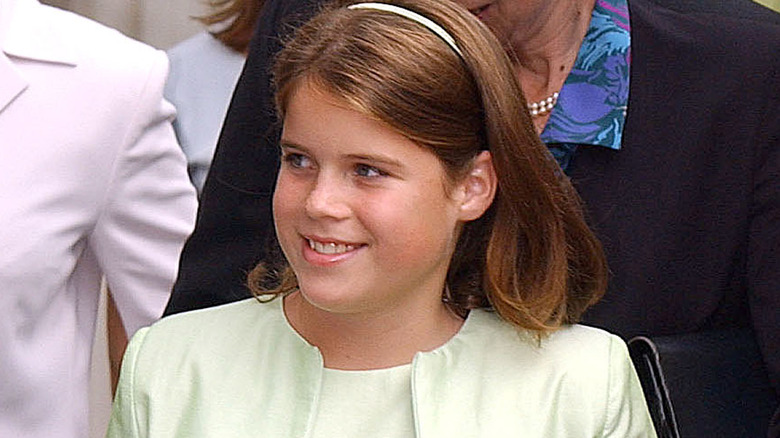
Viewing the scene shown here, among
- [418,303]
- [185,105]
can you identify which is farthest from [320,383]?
[185,105]

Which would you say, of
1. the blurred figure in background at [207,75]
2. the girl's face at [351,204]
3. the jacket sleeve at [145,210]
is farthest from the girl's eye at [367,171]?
the blurred figure in background at [207,75]

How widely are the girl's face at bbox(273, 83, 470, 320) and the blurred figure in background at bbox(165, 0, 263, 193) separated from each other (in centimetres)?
125

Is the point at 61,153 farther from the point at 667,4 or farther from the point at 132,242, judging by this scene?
the point at 667,4

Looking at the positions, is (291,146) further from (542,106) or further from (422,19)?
(542,106)

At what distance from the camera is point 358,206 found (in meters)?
1.53

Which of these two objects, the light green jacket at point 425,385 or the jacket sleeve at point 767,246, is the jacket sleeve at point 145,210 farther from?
the jacket sleeve at point 767,246

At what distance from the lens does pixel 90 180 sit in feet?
6.11

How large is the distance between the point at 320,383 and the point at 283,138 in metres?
0.25

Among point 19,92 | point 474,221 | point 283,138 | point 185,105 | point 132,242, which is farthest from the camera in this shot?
point 185,105

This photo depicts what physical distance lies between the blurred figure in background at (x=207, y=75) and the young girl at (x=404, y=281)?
3.65ft

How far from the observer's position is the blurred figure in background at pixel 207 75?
285cm

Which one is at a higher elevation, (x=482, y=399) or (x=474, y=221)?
(x=474, y=221)

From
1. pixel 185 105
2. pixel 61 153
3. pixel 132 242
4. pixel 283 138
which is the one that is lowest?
pixel 185 105

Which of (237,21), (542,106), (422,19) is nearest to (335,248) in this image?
(422,19)
